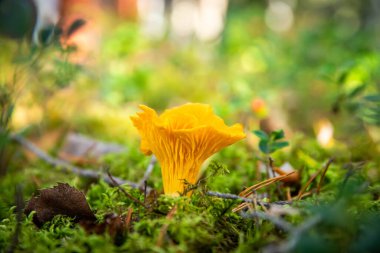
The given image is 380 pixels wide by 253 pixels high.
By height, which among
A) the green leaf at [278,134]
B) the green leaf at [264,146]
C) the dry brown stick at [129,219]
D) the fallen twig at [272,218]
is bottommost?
the dry brown stick at [129,219]

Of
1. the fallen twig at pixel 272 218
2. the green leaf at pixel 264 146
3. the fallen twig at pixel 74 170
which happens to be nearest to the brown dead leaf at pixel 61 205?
the fallen twig at pixel 74 170

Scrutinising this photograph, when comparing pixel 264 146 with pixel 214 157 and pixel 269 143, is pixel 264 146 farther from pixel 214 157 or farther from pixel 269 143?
pixel 214 157

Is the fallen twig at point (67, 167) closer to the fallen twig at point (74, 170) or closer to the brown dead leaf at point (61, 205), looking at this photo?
the fallen twig at point (74, 170)

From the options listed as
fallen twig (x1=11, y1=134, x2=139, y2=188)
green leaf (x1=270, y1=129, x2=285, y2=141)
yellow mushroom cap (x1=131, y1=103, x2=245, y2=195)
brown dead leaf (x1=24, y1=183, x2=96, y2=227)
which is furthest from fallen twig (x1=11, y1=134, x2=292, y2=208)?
green leaf (x1=270, y1=129, x2=285, y2=141)

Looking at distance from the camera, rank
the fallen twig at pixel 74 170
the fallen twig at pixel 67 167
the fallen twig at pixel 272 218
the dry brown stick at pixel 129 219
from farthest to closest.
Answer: the fallen twig at pixel 67 167
the fallen twig at pixel 74 170
the dry brown stick at pixel 129 219
the fallen twig at pixel 272 218

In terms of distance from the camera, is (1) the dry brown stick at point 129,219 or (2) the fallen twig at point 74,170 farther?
(2) the fallen twig at point 74,170
